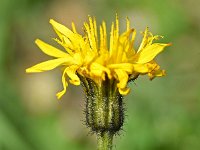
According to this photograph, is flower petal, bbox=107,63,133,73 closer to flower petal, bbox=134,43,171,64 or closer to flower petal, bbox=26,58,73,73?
flower petal, bbox=134,43,171,64

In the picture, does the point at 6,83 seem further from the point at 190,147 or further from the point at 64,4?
the point at 64,4

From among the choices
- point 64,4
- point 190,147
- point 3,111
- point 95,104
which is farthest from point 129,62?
point 64,4

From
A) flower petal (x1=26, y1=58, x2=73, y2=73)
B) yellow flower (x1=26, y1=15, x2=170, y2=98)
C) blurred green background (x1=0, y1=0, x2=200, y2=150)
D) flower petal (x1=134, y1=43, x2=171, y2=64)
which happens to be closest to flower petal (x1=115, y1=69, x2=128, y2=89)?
yellow flower (x1=26, y1=15, x2=170, y2=98)

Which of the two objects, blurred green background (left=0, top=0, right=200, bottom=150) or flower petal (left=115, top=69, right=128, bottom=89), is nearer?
flower petal (left=115, top=69, right=128, bottom=89)

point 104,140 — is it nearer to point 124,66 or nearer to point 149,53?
point 124,66

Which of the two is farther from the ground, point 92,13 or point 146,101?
point 92,13
